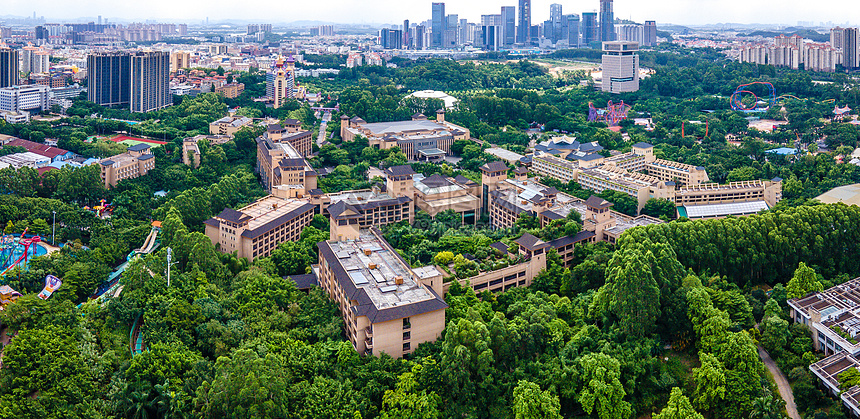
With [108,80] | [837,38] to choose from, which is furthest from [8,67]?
[837,38]

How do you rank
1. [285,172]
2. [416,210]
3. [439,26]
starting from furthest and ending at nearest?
[439,26], [285,172], [416,210]

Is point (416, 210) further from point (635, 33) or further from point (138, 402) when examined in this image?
point (635, 33)

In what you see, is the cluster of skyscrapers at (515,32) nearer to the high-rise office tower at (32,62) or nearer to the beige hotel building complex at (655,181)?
the high-rise office tower at (32,62)

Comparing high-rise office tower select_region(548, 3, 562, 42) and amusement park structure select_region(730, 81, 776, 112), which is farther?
high-rise office tower select_region(548, 3, 562, 42)

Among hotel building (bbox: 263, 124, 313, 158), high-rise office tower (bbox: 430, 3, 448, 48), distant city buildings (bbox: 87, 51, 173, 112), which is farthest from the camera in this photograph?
high-rise office tower (bbox: 430, 3, 448, 48)

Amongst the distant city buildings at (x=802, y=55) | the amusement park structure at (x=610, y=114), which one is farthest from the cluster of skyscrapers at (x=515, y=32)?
the amusement park structure at (x=610, y=114)

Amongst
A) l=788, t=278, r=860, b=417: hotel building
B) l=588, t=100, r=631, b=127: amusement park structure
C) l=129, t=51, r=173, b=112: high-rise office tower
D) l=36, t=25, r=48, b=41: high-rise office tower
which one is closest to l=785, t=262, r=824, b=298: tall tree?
l=788, t=278, r=860, b=417: hotel building

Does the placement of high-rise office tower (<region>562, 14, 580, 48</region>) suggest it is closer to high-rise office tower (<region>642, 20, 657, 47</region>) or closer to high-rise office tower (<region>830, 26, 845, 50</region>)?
high-rise office tower (<region>642, 20, 657, 47</region>)
